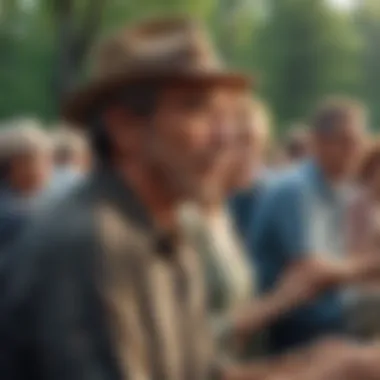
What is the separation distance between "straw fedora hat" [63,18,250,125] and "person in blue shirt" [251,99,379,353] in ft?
3.61

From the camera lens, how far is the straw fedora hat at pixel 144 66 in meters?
2.19

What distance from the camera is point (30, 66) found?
19.8 m

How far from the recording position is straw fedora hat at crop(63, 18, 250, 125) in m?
2.19

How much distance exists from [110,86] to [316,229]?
1950mm

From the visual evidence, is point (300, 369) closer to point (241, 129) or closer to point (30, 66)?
point (241, 129)

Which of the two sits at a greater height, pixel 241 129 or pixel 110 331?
pixel 241 129

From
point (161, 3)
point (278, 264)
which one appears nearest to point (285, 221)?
point (278, 264)

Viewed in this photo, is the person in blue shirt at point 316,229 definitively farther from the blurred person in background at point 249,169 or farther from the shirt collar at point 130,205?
the shirt collar at point 130,205

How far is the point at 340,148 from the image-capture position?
444cm

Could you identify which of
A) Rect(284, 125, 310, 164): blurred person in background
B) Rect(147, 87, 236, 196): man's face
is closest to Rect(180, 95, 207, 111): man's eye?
Rect(147, 87, 236, 196): man's face

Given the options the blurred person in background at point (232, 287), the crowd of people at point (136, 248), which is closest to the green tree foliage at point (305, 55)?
the blurred person in background at point (232, 287)

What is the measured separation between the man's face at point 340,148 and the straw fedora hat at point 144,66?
6.74 feet

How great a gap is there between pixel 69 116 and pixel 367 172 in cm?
172

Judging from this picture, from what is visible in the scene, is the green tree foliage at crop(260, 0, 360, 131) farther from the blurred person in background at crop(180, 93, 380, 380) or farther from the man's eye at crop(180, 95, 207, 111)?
the man's eye at crop(180, 95, 207, 111)
